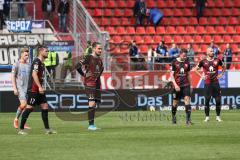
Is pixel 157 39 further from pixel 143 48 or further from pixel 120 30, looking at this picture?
pixel 120 30

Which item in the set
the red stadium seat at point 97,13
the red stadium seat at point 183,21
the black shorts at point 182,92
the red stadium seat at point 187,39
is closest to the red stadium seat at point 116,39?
the red stadium seat at point 97,13

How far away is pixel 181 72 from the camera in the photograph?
23.5m

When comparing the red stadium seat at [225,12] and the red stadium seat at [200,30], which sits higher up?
the red stadium seat at [225,12]

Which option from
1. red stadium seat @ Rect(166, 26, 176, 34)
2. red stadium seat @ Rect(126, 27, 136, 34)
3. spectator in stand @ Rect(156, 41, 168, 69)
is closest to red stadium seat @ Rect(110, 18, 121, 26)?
red stadium seat @ Rect(126, 27, 136, 34)

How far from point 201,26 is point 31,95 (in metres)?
26.1

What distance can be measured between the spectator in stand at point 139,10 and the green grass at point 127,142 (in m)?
19.7

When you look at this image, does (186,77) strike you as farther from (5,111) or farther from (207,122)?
(5,111)

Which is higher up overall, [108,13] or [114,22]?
[108,13]

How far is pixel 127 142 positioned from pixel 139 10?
25.8m

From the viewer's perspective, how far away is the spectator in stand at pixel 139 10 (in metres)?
42.0

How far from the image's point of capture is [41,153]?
47.9 ft

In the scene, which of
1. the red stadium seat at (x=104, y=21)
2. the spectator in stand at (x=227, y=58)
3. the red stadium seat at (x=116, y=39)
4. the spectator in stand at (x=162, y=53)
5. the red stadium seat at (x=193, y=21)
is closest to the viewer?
the spectator in stand at (x=227, y=58)

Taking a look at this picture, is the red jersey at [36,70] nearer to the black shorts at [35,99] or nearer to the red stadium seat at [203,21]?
the black shorts at [35,99]

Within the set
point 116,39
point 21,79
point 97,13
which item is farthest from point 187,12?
point 21,79
